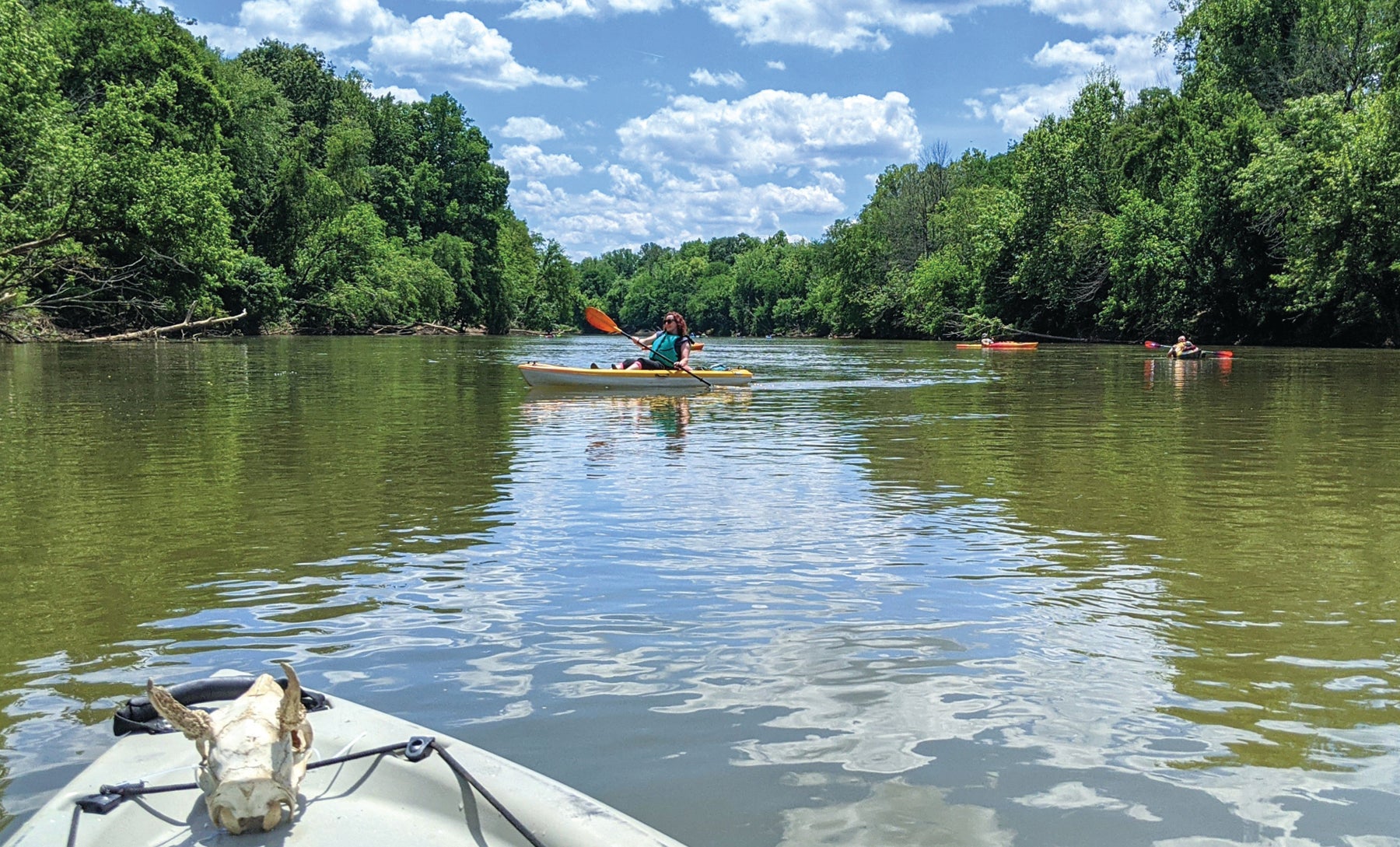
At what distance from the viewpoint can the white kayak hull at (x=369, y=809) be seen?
2398 millimetres

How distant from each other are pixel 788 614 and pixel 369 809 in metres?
2.82

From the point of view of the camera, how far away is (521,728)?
377 centimetres

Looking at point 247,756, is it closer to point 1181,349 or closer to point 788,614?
point 788,614

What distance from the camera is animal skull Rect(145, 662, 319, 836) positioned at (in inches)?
98.3

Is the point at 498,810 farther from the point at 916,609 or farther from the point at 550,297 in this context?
the point at 550,297

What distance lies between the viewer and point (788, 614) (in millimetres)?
5203

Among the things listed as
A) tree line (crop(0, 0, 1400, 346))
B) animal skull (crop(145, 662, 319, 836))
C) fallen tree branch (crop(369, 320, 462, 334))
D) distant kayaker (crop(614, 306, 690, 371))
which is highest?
tree line (crop(0, 0, 1400, 346))

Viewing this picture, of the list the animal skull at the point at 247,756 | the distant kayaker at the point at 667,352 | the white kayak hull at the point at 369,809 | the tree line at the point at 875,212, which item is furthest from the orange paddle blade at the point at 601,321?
the animal skull at the point at 247,756

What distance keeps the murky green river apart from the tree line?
25786 mm

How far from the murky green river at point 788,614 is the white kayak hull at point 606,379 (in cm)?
849

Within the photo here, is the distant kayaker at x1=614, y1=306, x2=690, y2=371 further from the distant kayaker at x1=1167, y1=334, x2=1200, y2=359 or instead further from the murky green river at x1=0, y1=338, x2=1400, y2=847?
the distant kayaker at x1=1167, y1=334, x2=1200, y2=359

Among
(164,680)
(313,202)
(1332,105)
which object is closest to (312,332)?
(313,202)

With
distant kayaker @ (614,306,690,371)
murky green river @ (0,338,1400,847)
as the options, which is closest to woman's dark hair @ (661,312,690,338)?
distant kayaker @ (614,306,690,371)

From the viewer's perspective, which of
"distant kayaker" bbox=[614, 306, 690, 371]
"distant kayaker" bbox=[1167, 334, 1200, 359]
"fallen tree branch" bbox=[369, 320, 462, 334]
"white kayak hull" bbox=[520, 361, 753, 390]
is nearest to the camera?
"white kayak hull" bbox=[520, 361, 753, 390]
